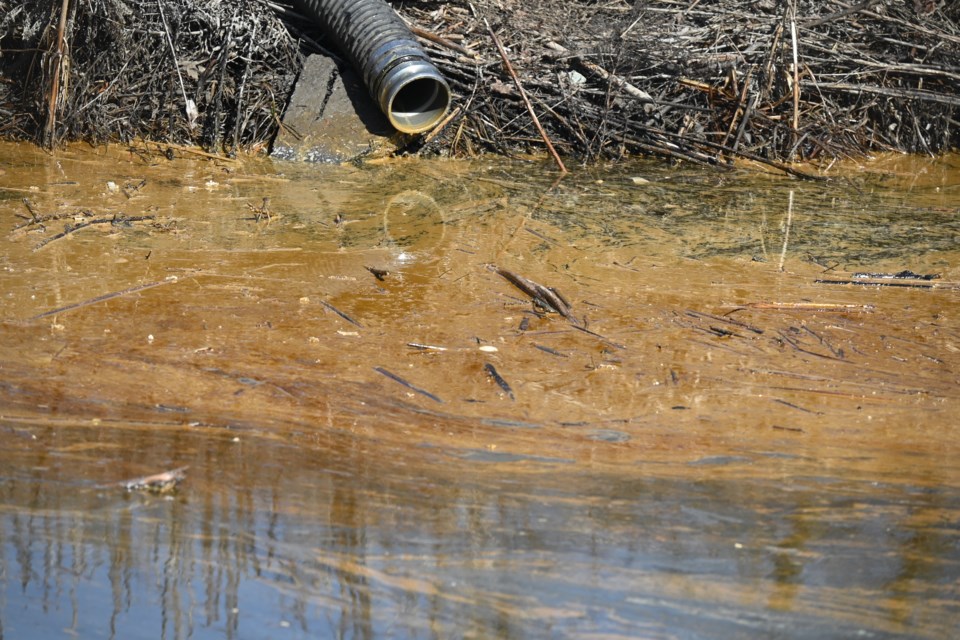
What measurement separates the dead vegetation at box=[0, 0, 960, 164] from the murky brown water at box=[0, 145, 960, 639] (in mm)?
1400

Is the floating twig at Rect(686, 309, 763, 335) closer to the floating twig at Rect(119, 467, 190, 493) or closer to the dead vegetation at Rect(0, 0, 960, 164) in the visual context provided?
the floating twig at Rect(119, 467, 190, 493)

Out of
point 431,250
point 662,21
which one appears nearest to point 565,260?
point 431,250

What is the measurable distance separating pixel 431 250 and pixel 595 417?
2109mm

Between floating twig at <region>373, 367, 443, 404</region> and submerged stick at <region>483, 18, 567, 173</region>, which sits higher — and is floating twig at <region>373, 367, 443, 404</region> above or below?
below

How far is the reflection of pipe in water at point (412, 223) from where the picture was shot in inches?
229

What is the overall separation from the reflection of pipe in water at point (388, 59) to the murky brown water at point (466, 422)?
4.19ft

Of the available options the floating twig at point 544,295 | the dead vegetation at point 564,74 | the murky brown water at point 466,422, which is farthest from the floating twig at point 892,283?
the dead vegetation at point 564,74

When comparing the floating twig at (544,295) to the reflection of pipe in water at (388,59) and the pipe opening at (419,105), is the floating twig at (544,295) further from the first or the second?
the pipe opening at (419,105)

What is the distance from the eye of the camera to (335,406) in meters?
3.89

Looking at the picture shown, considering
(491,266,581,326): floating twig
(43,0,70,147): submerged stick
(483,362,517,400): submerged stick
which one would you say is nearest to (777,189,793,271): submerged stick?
(491,266,581,326): floating twig

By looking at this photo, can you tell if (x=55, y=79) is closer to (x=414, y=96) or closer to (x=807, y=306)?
(x=414, y=96)

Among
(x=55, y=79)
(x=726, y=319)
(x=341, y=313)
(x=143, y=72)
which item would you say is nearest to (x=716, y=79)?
(x=726, y=319)

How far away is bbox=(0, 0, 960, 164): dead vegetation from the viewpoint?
7527mm

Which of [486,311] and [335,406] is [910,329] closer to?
[486,311]
